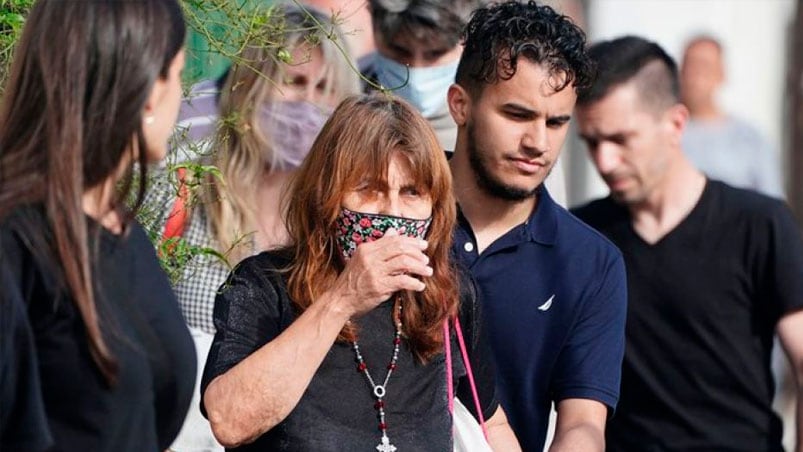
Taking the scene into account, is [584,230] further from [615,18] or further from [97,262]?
[615,18]

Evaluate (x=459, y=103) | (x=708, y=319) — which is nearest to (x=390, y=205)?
(x=459, y=103)

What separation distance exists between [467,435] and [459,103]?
1143mm

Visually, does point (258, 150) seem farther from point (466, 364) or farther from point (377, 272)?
point (377, 272)

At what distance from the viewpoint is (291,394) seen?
321 cm

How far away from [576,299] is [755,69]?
17.4 ft

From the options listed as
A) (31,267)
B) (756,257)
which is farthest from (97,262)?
(756,257)

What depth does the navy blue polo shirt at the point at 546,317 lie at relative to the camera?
4082 millimetres

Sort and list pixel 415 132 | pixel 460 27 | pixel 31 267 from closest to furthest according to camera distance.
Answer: pixel 31 267 → pixel 415 132 → pixel 460 27

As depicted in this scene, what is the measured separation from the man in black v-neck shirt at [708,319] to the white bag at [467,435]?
1.53m

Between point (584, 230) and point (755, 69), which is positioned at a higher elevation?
point (584, 230)

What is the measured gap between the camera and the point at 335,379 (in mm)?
3365

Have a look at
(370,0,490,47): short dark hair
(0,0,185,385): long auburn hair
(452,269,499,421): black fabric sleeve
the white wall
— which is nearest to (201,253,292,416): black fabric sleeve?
(452,269,499,421): black fabric sleeve

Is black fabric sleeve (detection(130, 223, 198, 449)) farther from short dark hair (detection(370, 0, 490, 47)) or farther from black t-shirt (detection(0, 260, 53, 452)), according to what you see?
short dark hair (detection(370, 0, 490, 47))

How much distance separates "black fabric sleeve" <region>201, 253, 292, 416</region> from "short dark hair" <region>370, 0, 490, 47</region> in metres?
2.20
